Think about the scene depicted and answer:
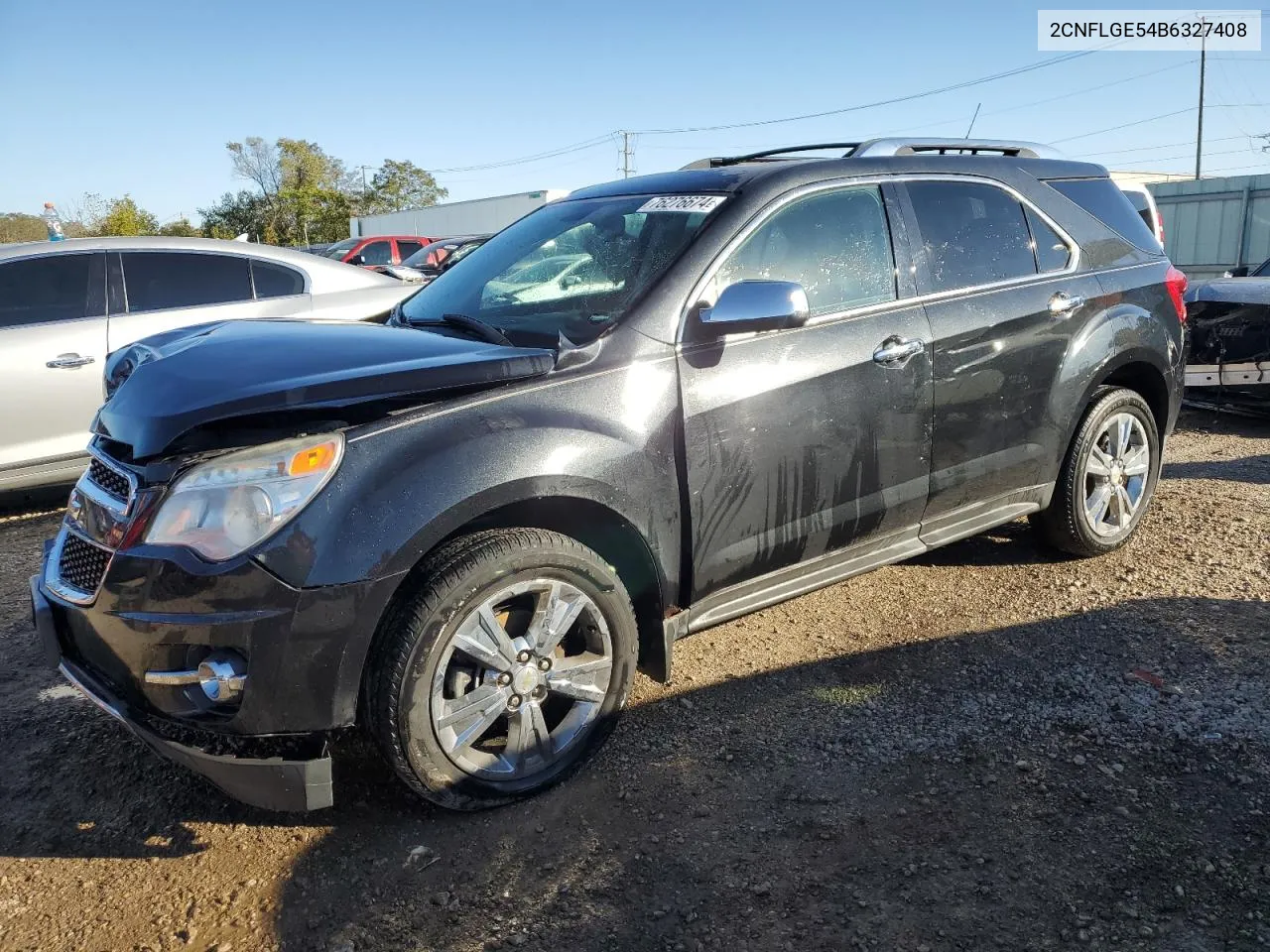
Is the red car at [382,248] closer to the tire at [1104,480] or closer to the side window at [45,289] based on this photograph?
the side window at [45,289]

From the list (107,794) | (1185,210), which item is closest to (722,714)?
(107,794)

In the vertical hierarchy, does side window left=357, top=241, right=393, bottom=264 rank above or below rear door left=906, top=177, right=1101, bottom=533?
above

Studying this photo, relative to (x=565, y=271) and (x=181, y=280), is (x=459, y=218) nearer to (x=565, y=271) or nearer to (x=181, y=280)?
(x=181, y=280)

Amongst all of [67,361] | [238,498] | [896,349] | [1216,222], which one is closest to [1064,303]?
[896,349]

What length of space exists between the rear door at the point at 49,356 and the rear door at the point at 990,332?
15.5ft

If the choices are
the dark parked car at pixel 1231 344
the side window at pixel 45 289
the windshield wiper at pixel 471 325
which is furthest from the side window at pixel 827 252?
the dark parked car at pixel 1231 344

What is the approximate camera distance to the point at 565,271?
364cm

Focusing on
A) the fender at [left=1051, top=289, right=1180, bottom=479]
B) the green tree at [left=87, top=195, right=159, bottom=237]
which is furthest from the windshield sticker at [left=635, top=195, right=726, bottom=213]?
the green tree at [left=87, top=195, right=159, bottom=237]

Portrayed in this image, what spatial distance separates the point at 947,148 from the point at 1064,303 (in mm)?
848

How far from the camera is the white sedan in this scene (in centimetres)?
559

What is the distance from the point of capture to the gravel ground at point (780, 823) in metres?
2.44

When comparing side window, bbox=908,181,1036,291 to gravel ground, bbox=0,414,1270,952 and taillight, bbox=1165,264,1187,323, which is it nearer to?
taillight, bbox=1165,264,1187,323

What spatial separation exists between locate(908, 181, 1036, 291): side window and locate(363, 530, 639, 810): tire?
1.96 m

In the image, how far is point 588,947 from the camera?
236 cm
